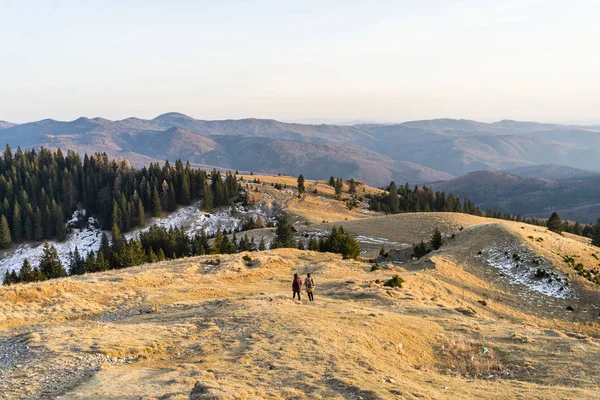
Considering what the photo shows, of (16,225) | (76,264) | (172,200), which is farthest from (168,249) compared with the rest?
(16,225)

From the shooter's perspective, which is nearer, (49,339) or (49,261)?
(49,339)

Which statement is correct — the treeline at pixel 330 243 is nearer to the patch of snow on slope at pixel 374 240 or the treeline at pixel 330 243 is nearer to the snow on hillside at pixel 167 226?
the patch of snow on slope at pixel 374 240

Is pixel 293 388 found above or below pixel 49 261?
above

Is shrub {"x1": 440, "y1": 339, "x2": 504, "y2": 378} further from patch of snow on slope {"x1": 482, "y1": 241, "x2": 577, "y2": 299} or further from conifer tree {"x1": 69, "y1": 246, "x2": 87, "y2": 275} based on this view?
conifer tree {"x1": 69, "y1": 246, "x2": 87, "y2": 275}

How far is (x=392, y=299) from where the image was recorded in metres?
30.8

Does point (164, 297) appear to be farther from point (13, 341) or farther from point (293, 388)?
point (293, 388)

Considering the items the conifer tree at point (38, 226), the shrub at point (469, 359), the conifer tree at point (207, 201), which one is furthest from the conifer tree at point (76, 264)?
the shrub at point (469, 359)

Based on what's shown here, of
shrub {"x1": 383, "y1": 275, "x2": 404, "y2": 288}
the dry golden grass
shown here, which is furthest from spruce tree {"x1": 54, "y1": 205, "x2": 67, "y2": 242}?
shrub {"x1": 383, "y1": 275, "x2": 404, "y2": 288}

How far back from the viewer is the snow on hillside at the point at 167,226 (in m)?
114

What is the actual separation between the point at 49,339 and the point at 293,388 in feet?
41.7

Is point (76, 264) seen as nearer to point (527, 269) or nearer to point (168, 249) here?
point (168, 249)

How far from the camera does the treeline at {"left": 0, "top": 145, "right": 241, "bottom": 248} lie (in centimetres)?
12256

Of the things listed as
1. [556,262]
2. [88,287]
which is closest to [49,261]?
[88,287]

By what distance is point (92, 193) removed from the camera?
14188 cm
